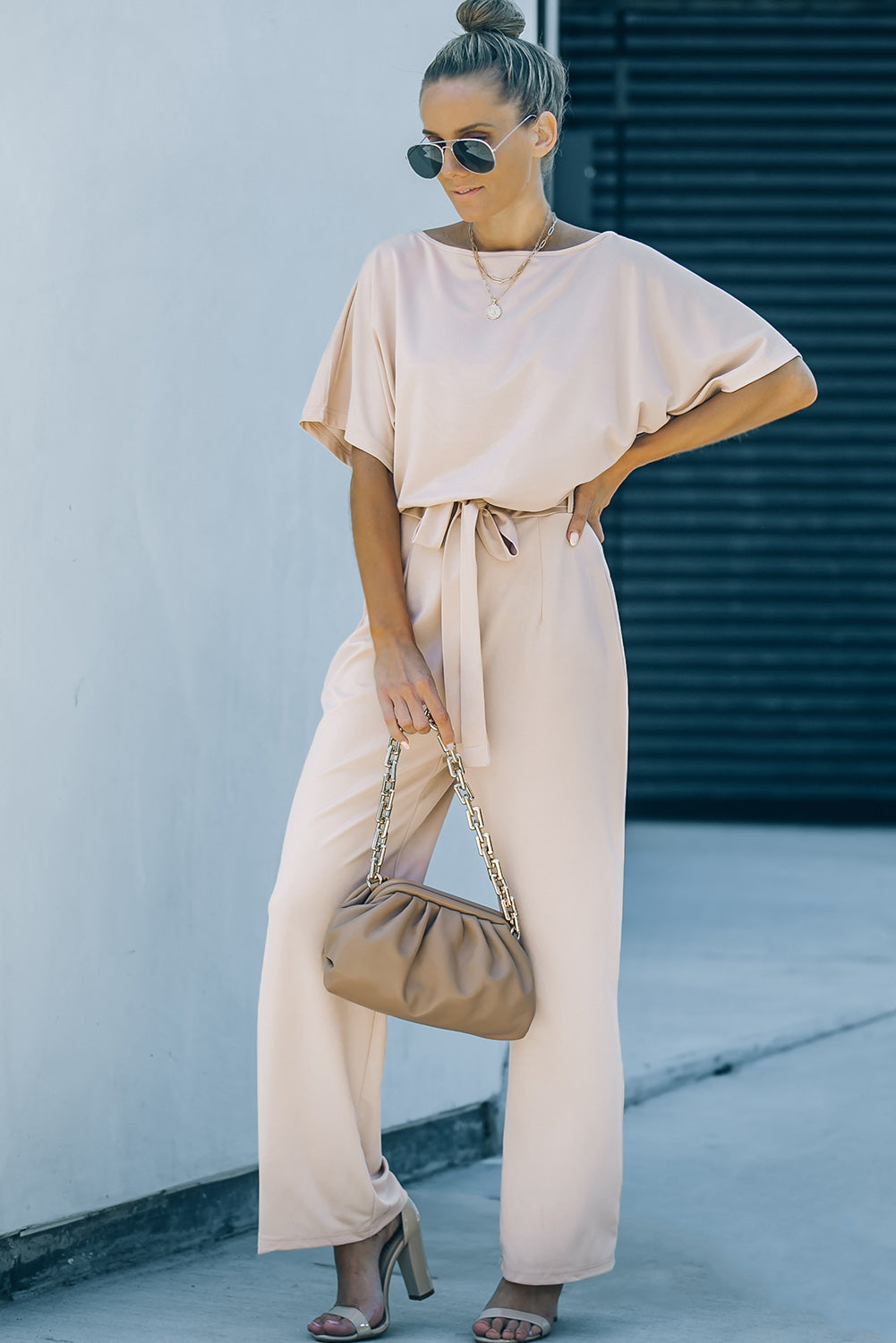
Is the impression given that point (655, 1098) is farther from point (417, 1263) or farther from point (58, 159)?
point (58, 159)

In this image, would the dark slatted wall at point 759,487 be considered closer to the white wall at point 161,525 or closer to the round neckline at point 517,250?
the white wall at point 161,525

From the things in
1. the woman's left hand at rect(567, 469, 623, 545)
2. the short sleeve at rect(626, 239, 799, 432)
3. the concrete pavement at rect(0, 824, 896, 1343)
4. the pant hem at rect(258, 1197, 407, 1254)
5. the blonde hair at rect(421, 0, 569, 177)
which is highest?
the blonde hair at rect(421, 0, 569, 177)

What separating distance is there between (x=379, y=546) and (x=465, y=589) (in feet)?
0.47

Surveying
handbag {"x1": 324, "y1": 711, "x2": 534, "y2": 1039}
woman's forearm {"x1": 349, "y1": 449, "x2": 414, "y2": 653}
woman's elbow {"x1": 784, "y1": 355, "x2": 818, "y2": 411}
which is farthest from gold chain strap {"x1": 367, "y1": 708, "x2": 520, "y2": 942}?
woman's elbow {"x1": 784, "y1": 355, "x2": 818, "y2": 411}

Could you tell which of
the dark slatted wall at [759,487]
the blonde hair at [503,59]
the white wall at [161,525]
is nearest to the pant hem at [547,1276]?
the white wall at [161,525]

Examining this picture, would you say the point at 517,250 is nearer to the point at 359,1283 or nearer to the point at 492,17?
the point at 492,17

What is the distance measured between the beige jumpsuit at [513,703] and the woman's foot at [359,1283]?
0.10ft

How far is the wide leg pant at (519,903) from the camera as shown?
219 cm

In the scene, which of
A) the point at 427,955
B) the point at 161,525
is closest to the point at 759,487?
the point at 161,525

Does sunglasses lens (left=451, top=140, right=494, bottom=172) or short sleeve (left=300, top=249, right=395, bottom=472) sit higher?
Answer: sunglasses lens (left=451, top=140, right=494, bottom=172)

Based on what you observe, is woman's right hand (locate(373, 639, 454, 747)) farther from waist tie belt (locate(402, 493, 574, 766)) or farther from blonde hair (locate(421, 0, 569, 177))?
blonde hair (locate(421, 0, 569, 177))

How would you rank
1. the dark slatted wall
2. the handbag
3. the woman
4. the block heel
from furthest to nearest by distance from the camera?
the dark slatted wall < the block heel < the woman < the handbag

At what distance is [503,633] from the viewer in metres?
2.23

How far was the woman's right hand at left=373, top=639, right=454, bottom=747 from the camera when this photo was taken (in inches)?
84.9
